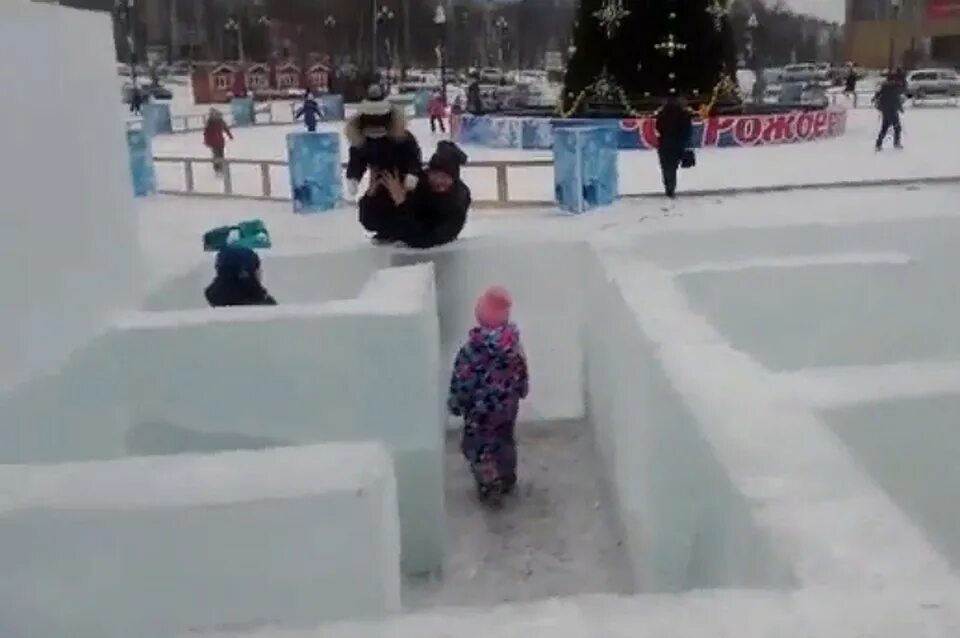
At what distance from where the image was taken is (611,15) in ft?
59.7

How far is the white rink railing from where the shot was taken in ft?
39.9

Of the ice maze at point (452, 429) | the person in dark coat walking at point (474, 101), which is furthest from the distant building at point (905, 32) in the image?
the ice maze at point (452, 429)

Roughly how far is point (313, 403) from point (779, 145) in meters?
15.7

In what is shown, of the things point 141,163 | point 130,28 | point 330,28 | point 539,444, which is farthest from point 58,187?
point 330,28

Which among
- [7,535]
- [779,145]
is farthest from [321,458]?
[779,145]

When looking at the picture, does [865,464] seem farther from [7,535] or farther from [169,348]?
[169,348]

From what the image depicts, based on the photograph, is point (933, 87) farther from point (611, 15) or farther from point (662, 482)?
point (662, 482)

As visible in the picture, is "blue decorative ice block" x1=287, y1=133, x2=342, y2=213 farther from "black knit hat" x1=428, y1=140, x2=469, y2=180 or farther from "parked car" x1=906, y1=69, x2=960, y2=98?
"parked car" x1=906, y1=69, x2=960, y2=98

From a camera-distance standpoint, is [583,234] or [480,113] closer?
[583,234]

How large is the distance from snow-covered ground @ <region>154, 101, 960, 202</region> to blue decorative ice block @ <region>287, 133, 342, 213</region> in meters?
1.69

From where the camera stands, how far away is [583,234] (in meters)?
7.11

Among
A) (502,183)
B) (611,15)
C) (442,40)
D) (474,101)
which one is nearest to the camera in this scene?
(502,183)

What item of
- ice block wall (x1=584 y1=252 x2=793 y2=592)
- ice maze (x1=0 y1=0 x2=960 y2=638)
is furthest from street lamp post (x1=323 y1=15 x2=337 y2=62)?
ice block wall (x1=584 y1=252 x2=793 y2=592)

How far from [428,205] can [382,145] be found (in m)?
0.48
